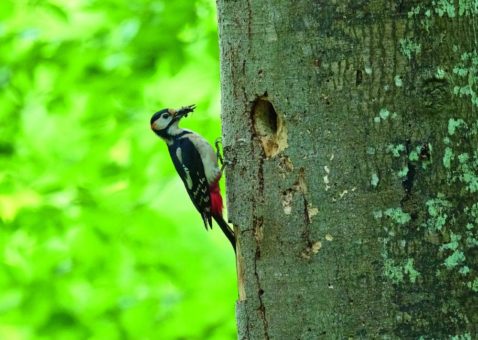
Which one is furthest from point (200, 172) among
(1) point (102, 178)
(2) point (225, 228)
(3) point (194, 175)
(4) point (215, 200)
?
(1) point (102, 178)

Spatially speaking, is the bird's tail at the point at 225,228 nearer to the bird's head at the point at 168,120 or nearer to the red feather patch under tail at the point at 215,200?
the red feather patch under tail at the point at 215,200

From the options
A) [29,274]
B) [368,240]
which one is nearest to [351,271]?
[368,240]

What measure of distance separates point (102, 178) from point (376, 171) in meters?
3.22

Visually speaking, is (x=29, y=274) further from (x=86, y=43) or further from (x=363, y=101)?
(x=363, y=101)

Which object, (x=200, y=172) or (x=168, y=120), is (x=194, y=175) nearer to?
(x=200, y=172)

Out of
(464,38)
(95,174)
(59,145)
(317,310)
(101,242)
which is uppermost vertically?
(59,145)

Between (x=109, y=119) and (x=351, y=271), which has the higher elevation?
(x=109, y=119)

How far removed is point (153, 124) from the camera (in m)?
4.14

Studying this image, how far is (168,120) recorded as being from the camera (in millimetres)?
4113

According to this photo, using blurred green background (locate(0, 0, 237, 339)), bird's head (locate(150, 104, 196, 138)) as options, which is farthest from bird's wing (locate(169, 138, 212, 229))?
blurred green background (locate(0, 0, 237, 339))

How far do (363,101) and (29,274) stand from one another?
138 inches

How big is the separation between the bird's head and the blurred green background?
1.71ft

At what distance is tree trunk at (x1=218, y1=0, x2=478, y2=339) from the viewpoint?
6.66 feet

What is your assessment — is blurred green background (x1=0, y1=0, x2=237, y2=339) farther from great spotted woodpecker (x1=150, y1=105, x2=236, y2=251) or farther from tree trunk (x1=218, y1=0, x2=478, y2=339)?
tree trunk (x1=218, y1=0, x2=478, y2=339)
